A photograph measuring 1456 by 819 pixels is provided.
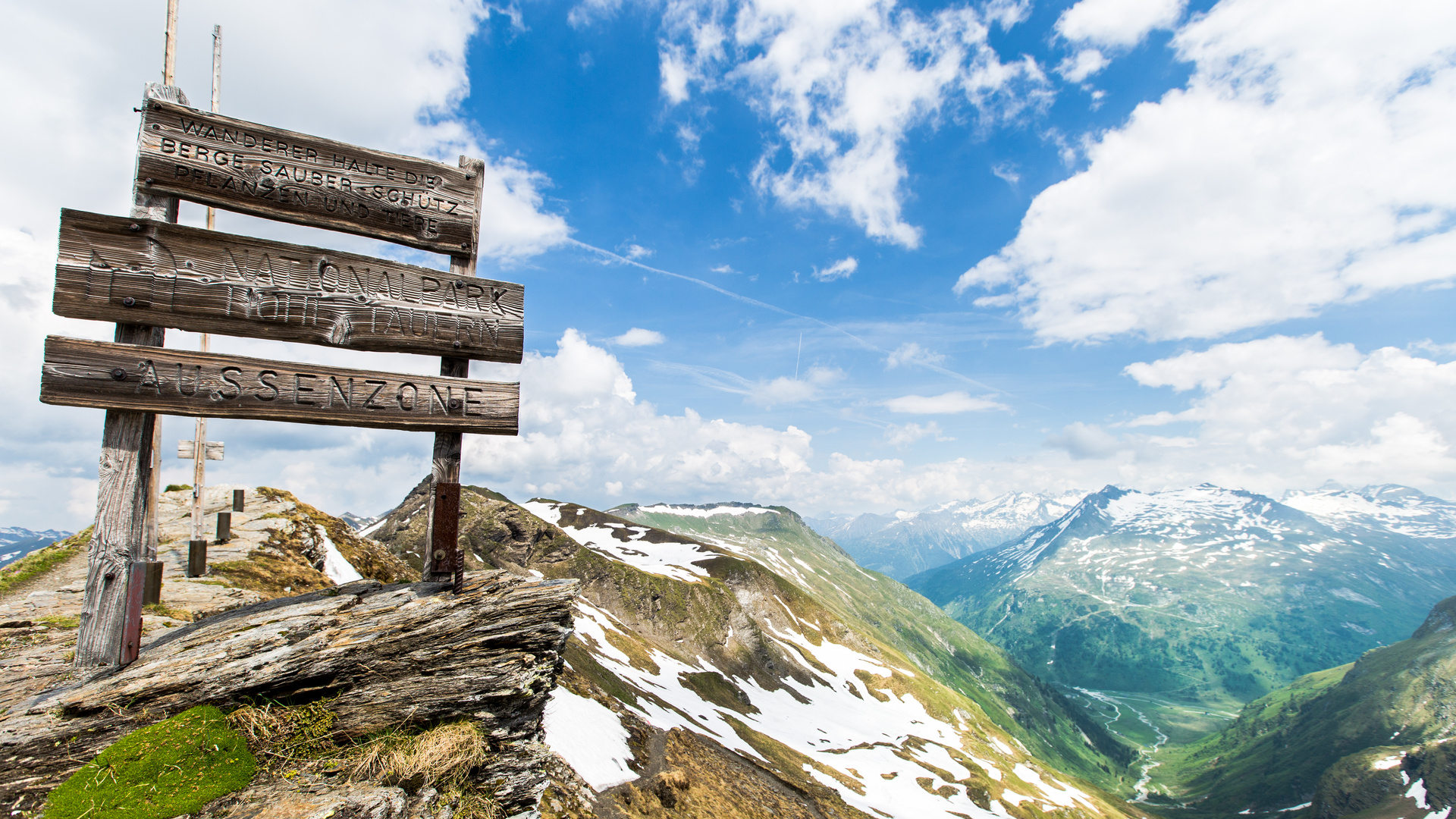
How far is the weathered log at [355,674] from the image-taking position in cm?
719

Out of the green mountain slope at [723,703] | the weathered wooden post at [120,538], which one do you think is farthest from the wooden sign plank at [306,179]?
the green mountain slope at [723,703]

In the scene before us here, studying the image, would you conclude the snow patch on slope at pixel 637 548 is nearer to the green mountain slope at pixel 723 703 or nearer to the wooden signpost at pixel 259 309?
the green mountain slope at pixel 723 703

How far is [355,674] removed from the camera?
853 cm

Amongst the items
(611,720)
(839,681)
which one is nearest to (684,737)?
(611,720)

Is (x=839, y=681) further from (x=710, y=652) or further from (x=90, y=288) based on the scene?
(x=90, y=288)

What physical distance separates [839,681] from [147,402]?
136m

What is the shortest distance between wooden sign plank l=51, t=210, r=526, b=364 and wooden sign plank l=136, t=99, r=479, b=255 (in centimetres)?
100

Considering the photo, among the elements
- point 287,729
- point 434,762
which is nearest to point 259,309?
point 287,729

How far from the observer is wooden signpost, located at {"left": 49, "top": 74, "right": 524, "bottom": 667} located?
8.36 m

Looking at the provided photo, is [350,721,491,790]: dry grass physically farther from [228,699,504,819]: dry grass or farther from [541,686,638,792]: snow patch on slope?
[541,686,638,792]: snow patch on slope

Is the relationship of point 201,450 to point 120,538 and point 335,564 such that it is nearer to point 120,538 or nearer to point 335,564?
point 335,564

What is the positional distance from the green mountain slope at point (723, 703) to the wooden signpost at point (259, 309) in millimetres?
14261

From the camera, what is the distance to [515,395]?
1037 cm

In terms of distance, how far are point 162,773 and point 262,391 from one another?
16.7 ft
